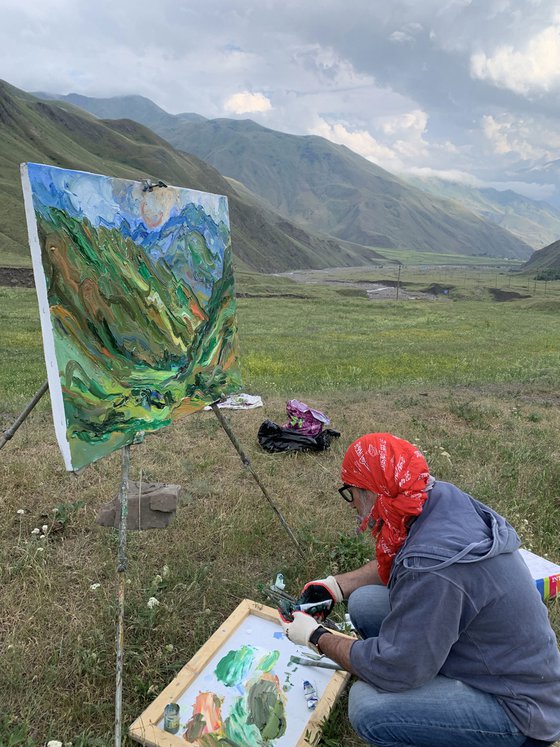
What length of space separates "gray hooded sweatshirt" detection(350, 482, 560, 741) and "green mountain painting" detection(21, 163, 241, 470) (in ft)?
7.40

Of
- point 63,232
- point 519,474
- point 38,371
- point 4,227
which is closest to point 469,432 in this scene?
point 519,474

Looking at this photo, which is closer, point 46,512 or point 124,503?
point 124,503

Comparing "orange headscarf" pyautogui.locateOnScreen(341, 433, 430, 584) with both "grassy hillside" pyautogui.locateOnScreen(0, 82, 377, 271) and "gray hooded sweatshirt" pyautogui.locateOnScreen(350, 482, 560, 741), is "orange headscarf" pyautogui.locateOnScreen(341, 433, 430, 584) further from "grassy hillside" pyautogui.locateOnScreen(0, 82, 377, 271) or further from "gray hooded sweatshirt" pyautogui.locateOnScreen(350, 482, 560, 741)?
"grassy hillside" pyautogui.locateOnScreen(0, 82, 377, 271)

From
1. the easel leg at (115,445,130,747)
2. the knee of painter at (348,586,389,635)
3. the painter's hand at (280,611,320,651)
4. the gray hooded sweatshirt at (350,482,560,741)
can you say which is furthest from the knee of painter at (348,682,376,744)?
the easel leg at (115,445,130,747)

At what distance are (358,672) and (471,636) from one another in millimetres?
622

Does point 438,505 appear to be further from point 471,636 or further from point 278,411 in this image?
point 278,411

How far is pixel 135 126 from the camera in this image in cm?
12838

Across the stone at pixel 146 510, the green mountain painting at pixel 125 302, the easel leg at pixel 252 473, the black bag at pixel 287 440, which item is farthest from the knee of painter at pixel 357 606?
the black bag at pixel 287 440

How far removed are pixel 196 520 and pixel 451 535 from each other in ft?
11.0

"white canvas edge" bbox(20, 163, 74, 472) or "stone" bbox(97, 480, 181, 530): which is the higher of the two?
"white canvas edge" bbox(20, 163, 74, 472)

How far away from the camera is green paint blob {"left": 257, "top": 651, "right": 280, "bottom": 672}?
143 inches

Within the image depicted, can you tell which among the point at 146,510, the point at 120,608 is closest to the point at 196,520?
the point at 146,510

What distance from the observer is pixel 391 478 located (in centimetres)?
271

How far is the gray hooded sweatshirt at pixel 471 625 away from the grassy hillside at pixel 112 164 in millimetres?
54763
